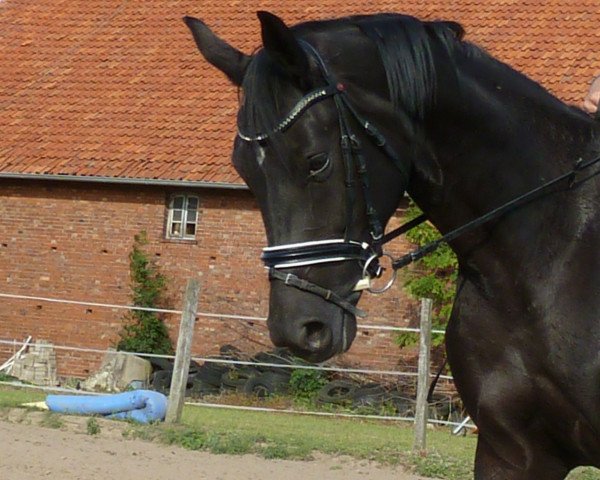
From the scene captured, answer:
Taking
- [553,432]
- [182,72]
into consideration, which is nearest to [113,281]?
[182,72]

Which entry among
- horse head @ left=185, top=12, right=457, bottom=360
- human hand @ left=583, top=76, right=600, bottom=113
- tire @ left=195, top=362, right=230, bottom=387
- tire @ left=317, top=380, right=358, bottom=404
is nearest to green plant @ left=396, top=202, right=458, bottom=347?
tire @ left=317, top=380, right=358, bottom=404

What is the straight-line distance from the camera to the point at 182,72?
23297 mm

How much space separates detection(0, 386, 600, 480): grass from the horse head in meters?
6.36

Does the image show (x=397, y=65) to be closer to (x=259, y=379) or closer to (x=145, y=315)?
(x=259, y=379)

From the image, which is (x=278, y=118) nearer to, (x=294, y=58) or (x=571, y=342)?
(x=294, y=58)

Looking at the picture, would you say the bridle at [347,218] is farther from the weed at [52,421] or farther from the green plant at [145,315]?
the green plant at [145,315]

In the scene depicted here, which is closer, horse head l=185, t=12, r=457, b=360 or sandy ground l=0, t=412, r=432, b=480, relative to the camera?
horse head l=185, t=12, r=457, b=360

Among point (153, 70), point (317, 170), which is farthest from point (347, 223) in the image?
point (153, 70)

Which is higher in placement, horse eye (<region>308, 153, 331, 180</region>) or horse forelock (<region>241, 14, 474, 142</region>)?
horse forelock (<region>241, 14, 474, 142</region>)

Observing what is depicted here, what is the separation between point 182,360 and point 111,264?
8960 mm

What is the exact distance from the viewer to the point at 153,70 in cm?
2359

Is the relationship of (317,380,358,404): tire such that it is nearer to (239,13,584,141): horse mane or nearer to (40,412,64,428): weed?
(40,412,64,428): weed

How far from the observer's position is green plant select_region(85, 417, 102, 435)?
11.7 metres

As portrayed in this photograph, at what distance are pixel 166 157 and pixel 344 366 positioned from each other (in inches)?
192
